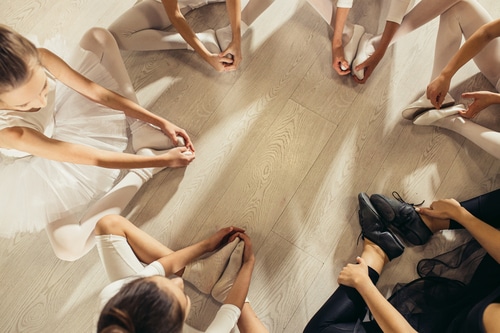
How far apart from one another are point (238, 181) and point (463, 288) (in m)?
0.71

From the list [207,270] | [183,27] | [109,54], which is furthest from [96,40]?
[207,270]

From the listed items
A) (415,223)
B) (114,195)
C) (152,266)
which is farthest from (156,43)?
(415,223)

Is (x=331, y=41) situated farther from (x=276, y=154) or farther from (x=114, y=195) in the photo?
(x=114, y=195)

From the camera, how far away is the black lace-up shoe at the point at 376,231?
123 centimetres

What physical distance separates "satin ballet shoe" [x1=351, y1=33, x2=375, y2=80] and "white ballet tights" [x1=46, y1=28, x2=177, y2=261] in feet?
2.11

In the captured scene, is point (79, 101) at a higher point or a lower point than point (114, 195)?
higher

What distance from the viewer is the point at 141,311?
80 centimetres

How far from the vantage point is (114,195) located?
1.24 metres

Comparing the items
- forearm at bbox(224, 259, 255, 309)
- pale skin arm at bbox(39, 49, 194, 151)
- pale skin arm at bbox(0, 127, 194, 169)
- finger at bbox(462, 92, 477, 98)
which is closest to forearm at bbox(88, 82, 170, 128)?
pale skin arm at bbox(39, 49, 194, 151)

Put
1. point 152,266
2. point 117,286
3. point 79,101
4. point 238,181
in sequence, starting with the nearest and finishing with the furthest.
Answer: point 117,286 → point 152,266 → point 79,101 → point 238,181

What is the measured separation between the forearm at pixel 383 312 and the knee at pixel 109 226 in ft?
2.26

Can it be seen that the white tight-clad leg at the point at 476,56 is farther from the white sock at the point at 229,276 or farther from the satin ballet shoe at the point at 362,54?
the white sock at the point at 229,276

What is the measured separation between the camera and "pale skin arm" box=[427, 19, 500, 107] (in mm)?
1162

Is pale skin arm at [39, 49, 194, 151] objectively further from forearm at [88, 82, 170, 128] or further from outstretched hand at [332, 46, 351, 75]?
outstretched hand at [332, 46, 351, 75]
